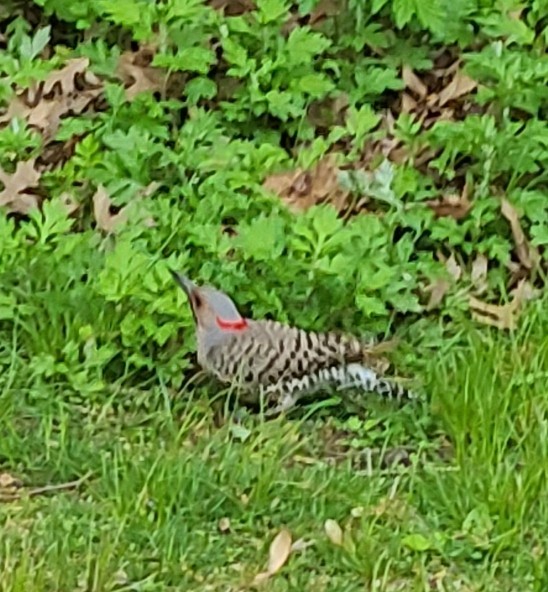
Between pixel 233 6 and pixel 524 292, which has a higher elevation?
pixel 233 6

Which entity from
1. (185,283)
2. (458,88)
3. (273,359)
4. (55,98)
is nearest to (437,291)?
(273,359)

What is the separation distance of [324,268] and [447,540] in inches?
47.5

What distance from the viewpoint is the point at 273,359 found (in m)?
5.38

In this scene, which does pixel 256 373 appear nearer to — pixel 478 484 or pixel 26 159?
pixel 478 484

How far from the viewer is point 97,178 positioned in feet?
20.4

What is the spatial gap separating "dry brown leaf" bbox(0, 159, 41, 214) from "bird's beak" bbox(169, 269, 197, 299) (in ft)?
2.89

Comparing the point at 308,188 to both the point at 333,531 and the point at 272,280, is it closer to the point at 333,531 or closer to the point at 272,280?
the point at 272,280

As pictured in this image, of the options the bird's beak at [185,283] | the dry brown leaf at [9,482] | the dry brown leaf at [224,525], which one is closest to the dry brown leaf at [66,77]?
the bird's beak at [185,283]

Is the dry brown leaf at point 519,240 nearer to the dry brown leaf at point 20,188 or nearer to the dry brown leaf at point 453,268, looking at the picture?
the dry brown leaf at point 453,268

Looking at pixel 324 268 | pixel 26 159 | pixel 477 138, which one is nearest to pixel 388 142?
pixel 477 138

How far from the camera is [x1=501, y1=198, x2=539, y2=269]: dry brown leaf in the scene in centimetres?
610

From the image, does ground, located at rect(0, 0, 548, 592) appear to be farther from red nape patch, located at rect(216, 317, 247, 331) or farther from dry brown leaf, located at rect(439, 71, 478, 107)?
red nape patch, located at rect(216, 317, 247, 331)

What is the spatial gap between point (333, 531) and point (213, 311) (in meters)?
0.95

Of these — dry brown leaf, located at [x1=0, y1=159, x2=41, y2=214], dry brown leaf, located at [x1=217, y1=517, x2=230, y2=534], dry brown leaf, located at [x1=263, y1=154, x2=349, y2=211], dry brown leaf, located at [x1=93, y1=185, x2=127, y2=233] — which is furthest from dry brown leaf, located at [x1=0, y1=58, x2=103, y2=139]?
dry brown leaf, located at [x1=217, y1=517, x2=230, y2=534]
